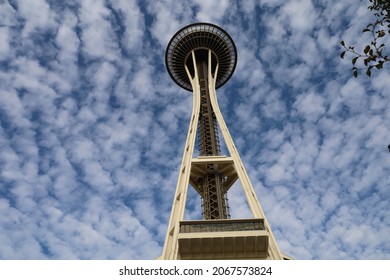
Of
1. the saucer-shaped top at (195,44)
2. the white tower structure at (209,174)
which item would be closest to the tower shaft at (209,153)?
the white tower structure at (209,174)

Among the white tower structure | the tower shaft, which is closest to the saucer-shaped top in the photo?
the white tower structure

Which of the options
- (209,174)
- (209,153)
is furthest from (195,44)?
(209,174)

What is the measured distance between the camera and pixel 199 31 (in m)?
46.8

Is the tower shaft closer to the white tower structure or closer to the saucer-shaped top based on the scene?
the white tower structure

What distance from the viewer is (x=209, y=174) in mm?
32406

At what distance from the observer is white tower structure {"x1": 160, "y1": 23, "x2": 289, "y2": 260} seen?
22094mm

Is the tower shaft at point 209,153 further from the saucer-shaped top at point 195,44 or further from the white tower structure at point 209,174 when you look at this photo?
the saucer-shaped top at point 195,44

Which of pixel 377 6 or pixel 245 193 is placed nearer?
pixel 377 6

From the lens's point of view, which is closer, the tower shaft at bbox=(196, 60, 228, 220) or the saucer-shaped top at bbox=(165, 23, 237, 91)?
the tower shaft at bbox=(196, 60, 228, 220)

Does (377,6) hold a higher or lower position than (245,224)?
lower

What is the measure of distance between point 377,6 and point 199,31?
4234 centimetres
